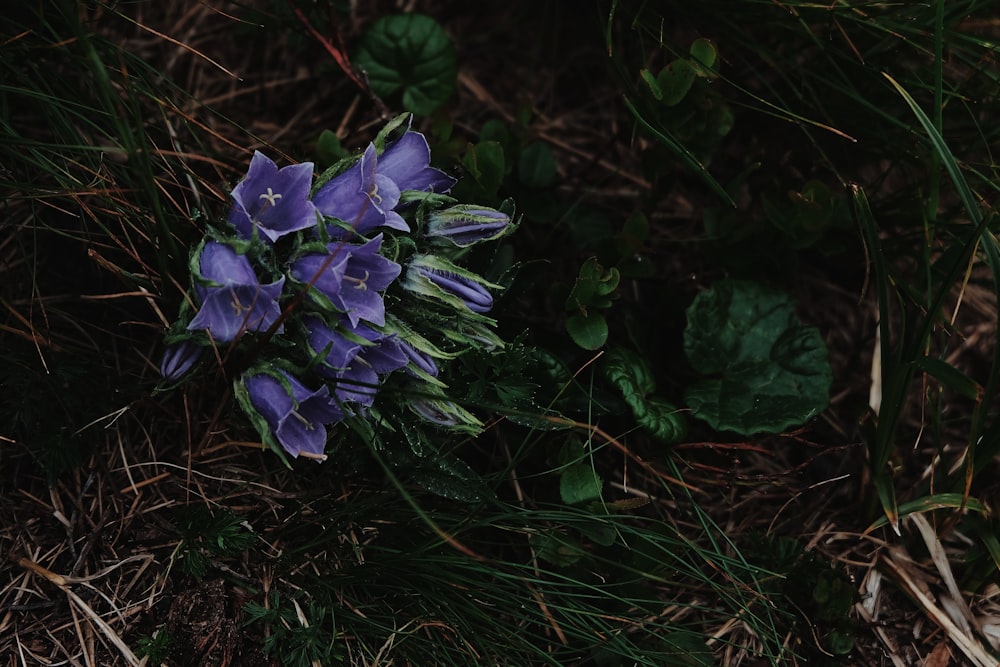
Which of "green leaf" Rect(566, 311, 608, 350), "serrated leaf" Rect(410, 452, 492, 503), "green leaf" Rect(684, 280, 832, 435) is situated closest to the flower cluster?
"serrated leaf" Rect(410, 452, 492, 503)

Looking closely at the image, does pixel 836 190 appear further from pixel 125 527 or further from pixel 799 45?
pixel 125 527

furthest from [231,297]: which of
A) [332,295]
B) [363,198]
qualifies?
[363,198]

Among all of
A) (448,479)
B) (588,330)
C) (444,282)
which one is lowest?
(448,479)

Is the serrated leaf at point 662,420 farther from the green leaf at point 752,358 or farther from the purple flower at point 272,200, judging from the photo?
the purple flower at point 272,200

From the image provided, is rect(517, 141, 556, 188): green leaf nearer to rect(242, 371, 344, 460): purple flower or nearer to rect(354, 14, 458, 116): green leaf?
rect(354, 14, 458, 116): green leaf

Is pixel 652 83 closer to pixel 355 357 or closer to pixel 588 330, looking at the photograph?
pixel 588 330

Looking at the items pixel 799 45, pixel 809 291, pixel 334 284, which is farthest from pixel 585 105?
pixel 334 284
